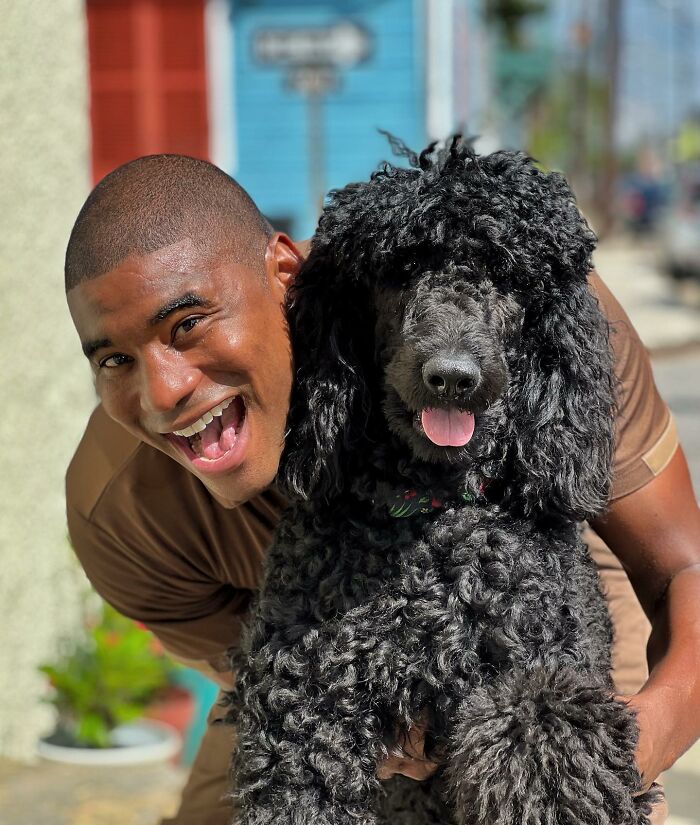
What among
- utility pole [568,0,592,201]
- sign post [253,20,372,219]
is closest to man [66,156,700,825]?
sign post [253,20,372,219]

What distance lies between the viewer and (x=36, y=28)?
160 inches

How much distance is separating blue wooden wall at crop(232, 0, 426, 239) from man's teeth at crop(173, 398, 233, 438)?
27.7 ft

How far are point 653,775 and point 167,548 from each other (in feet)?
3.66

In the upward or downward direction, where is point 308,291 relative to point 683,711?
upward

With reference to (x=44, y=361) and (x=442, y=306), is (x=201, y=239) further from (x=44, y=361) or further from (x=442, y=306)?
(x=44, y=361)

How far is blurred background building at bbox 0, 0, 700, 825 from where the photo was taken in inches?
159

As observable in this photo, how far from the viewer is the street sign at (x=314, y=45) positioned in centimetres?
913

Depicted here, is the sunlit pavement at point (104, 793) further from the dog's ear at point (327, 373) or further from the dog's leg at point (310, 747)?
the dog's ear at point (327, 373)

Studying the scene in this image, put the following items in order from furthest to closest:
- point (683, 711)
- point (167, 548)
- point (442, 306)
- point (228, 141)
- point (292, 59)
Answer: point (228, 141) < point (292, 59) < point (167, 548) < point (683, 711) < point (442, 306)

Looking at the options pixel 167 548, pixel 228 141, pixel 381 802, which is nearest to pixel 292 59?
pixel 228 141

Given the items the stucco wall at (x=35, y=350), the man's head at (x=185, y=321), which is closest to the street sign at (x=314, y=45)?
the stucco wall at (x=35, y=350)

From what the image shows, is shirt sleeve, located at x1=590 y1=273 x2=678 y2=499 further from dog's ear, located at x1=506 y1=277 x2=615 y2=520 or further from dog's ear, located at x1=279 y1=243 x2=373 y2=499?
dog's ear, located at x1=279 y1=243 x2=373 y2=499

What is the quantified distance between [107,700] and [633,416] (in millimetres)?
2511

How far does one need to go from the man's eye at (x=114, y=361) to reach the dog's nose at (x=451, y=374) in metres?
0.61
